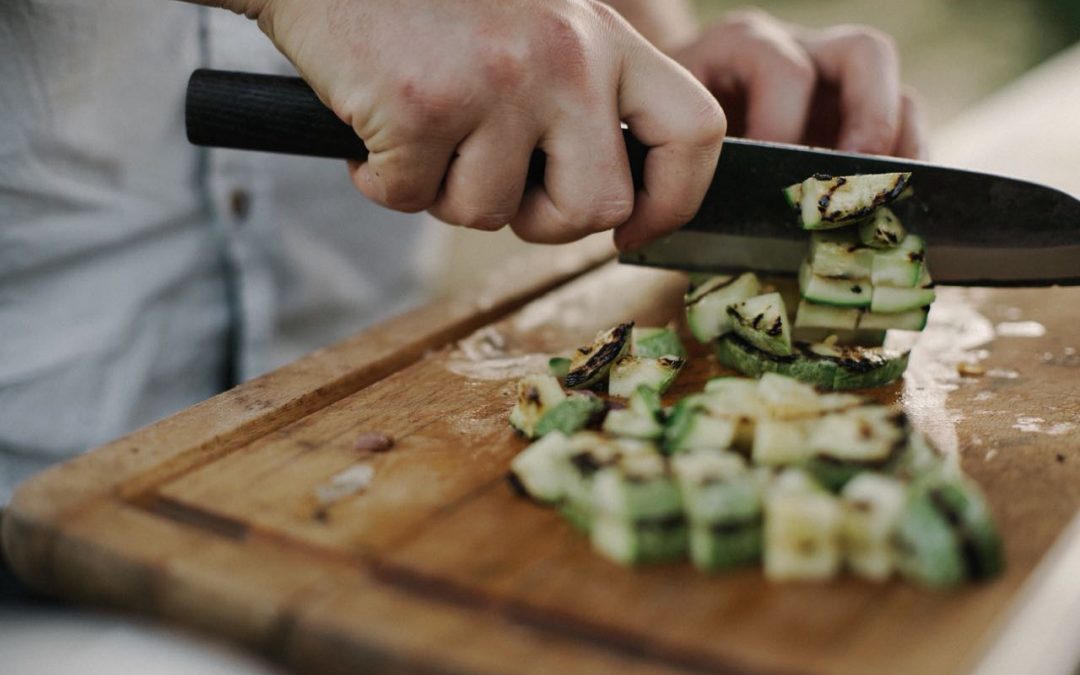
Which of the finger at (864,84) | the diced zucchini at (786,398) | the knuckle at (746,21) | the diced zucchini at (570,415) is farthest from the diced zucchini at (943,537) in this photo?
the knuckle at (746,21)

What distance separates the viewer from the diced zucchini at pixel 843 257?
1.83 metres

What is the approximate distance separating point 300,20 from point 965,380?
135cm

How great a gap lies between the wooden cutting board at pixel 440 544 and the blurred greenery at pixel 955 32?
6782mm

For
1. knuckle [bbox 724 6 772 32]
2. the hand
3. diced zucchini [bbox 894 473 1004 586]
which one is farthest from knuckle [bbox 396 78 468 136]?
knuckle [bbox 724 6 772 32]

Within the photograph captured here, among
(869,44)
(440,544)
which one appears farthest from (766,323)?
(869,44)

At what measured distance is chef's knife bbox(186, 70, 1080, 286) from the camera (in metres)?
1.75

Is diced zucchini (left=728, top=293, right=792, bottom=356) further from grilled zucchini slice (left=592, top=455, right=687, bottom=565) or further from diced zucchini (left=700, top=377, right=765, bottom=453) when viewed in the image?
grilled zucchini slice (left=592, top=455, right=687, bottom=565)

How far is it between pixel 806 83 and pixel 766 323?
798 millimetres

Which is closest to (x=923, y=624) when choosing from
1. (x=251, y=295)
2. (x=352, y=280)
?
(x=251, y=295)

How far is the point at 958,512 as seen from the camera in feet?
3.81

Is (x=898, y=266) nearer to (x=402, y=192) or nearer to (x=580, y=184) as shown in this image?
(x=580, y=184)

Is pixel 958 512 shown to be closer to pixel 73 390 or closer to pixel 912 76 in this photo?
pixel 73 390

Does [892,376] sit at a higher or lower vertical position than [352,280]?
higher

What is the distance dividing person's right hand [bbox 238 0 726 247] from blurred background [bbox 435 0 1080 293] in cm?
640
